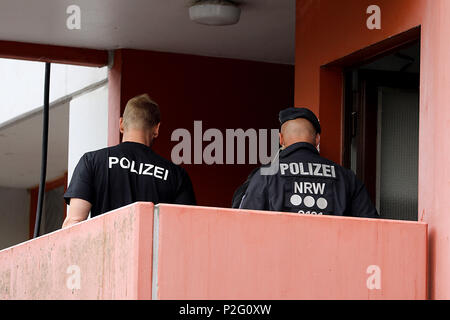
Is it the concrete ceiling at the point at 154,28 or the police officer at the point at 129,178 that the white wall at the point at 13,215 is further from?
the police officer at the point at 129,178

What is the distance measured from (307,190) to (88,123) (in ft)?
14.7

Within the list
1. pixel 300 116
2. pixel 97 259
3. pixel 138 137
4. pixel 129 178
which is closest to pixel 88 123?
pixel 138 137

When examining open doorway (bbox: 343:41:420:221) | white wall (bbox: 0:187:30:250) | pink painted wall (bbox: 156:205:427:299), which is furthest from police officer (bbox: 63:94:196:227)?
white wall (bbox: 0:187:30:250)

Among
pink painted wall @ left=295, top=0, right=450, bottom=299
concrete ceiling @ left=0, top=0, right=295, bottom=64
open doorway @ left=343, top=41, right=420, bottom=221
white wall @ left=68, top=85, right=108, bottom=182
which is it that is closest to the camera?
pink painted wall @ left=295, top=0, right=450, bottom=299

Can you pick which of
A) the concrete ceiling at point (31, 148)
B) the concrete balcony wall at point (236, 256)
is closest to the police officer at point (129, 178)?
the concrete balcony wall at point (236, 256)

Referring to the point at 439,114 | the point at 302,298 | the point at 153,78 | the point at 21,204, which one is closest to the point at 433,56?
the point at 439,114

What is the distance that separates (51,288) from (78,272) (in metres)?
0.39

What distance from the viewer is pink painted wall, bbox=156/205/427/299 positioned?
3824mm

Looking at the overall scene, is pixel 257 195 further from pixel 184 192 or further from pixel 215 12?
pixel 215 12

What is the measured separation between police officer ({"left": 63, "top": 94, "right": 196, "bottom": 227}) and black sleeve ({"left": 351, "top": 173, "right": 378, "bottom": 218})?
815 mm

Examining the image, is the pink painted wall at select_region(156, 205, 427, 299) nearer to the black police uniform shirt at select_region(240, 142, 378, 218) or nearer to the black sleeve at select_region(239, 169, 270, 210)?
the black police uniform shirt at select_region(240, 142, 378, 218)

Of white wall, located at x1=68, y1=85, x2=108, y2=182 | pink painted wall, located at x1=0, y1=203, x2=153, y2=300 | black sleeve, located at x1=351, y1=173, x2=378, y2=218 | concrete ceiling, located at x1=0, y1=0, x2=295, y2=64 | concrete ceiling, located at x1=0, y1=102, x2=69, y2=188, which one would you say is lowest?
pink painted wall, located at x1=0, y1=203, x2=153, y2=300

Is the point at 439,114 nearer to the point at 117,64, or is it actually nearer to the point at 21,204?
the point at 117,64

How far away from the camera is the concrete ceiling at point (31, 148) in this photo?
11.0m
